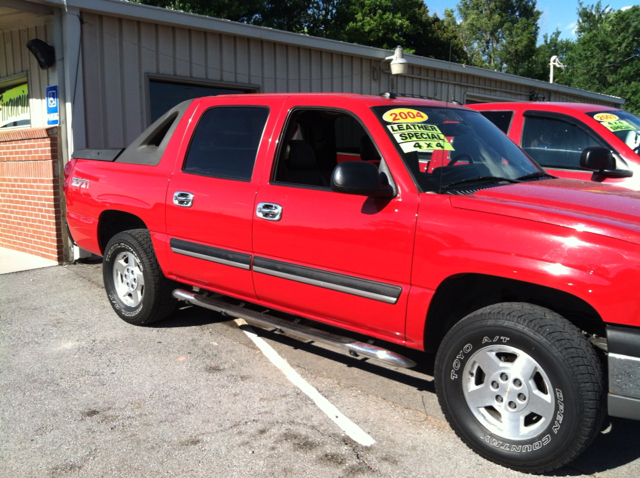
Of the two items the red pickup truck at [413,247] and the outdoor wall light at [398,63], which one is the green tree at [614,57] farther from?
the red pickup truck at [413,247]

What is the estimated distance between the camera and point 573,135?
600cm

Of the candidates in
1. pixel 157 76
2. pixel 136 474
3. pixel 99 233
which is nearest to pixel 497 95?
pixel 157 76

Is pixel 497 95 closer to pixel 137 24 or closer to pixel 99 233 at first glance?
pixel 137 24

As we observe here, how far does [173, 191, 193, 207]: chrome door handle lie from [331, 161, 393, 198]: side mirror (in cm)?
152

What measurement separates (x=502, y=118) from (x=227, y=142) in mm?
3320

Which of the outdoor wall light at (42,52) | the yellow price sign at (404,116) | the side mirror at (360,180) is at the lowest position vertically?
the side mirror at (360,180)

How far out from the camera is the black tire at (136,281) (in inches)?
202

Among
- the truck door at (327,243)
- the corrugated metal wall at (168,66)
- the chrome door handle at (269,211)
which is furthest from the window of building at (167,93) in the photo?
the chrome door handle at (269,211)

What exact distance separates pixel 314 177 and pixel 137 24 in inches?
201

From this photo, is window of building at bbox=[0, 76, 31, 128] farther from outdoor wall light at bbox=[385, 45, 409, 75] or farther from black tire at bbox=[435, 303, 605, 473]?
black tire at bbox=[435, 303, 605, 473]

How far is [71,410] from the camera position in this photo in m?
3.84

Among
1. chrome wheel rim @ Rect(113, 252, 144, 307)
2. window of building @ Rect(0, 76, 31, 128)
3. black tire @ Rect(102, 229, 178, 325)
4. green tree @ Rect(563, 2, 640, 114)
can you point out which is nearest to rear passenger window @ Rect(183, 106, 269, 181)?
black tire @ Rect(102, 229, 178, 325)

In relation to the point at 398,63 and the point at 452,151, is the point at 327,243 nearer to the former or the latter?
the point at 452,151

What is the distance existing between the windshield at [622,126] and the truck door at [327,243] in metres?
2.70
